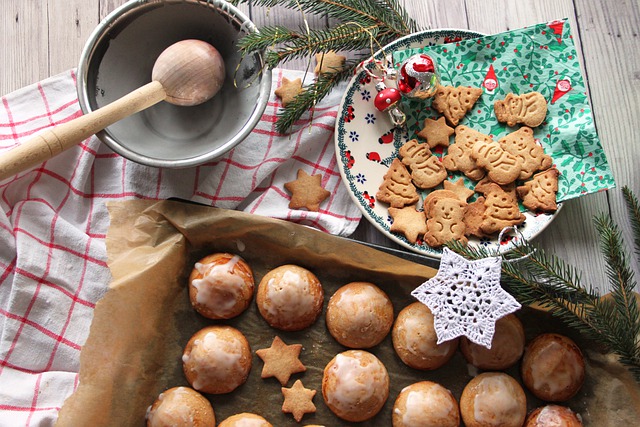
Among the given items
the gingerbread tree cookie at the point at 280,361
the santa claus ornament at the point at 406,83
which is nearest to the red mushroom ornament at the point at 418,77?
the santa claus ornament at the point at 406,83

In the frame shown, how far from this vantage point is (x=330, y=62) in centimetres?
196

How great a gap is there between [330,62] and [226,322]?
85 cm

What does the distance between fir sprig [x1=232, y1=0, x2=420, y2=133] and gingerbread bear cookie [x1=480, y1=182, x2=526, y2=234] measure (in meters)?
0.55

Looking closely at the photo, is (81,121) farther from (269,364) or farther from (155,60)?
(269,364)

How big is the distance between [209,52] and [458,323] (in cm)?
98

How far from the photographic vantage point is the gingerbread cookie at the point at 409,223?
1821 millimetres

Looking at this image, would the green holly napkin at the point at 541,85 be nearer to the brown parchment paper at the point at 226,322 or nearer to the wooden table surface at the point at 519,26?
the wooden table surface at the point at 519,26

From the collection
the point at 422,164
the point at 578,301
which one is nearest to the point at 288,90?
the point at 422,164

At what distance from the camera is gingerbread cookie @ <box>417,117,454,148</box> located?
1.89m

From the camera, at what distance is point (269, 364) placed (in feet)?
6.01

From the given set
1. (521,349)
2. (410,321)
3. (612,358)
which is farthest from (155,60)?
(612,358)

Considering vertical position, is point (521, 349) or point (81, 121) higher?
point (81, 121)

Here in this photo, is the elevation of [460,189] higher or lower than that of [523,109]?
lower

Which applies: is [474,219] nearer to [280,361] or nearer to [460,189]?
[460,189]
